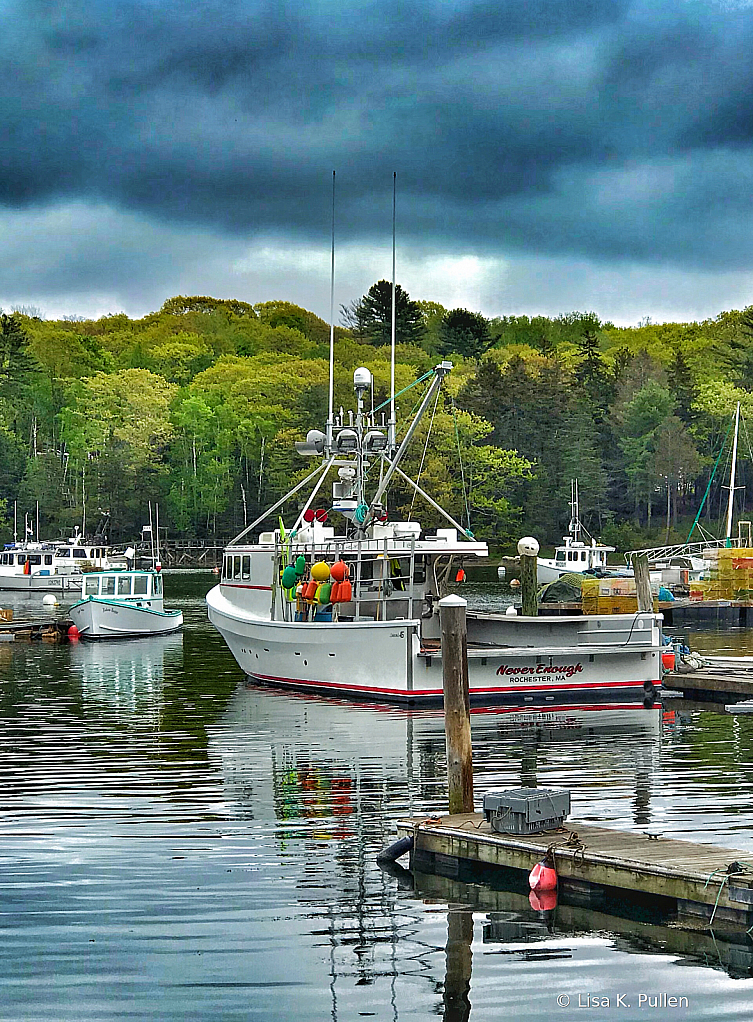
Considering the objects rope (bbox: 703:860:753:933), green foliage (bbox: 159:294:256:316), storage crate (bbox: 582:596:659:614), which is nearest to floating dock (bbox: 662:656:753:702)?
rope (bbox: 703:860:753:933)

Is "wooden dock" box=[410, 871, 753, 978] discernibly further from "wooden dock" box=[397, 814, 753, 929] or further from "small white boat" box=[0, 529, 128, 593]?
"small white boat" box=[0, 529, 128, 593]

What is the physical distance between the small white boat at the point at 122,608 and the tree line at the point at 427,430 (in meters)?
54.5

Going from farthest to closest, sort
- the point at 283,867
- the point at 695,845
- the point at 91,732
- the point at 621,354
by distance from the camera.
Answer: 1. the point at 621,354
2. the point at 91,732
3. the point at 283,867
4. the point at 695,845

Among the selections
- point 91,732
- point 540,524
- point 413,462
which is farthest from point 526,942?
point 540,524

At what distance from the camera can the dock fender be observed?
651 inches

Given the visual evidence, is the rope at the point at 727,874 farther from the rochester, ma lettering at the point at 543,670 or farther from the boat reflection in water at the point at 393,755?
the rochester, ma lettering at the point at 543,670

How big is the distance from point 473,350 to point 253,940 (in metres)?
145

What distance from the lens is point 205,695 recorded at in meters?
35.1

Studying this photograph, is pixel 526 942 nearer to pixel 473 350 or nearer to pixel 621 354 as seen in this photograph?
pixel 621 354

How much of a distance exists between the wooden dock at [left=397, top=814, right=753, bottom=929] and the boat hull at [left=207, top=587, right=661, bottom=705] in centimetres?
1258

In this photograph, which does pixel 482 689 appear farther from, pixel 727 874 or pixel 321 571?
pixel 727 874

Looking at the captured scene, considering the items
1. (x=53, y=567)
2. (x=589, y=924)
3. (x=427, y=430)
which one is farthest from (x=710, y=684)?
(x=427, y=430)

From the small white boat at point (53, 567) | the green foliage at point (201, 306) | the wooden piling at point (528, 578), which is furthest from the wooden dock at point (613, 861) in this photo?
the green foliage at point (201, 306)

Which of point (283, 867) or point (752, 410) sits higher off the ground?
point (752, 410)
